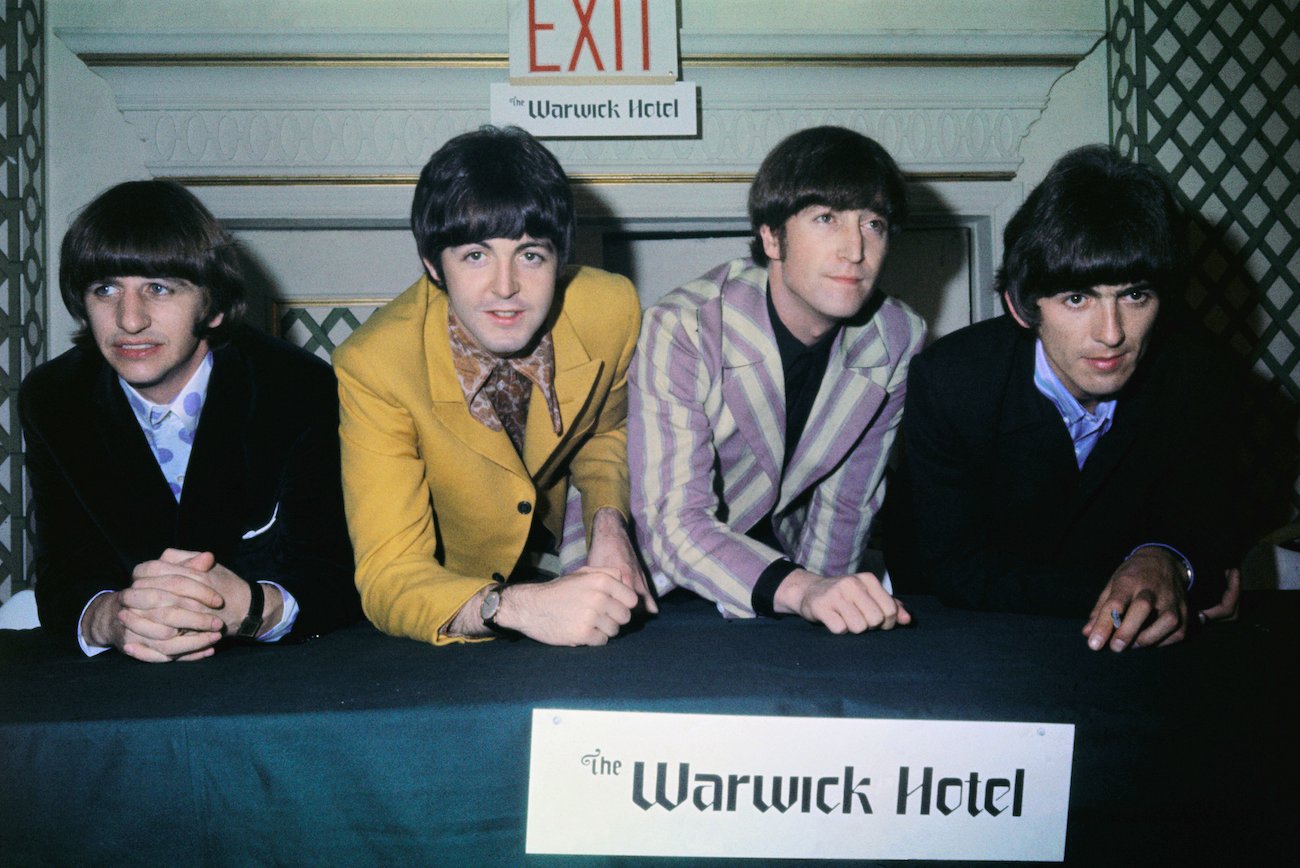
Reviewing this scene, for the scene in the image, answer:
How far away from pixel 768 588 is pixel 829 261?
16.0 inches

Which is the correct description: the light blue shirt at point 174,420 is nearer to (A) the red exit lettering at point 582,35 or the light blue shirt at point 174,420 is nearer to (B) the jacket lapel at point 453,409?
(B) the jacket lapel at point 453,409

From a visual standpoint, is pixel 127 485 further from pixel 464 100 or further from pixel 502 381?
pixel 464 100

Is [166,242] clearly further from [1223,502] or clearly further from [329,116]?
[1223,502]

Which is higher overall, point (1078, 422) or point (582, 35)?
point (582, 35)

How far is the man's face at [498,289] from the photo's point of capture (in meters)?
1.00

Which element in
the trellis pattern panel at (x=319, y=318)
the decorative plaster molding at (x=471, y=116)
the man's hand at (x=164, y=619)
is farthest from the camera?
the trellis pattern panel at (x=319, y=318)

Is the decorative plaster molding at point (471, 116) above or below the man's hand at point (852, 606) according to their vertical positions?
above

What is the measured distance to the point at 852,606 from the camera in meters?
0.84

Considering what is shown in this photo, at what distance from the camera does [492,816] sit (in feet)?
2.11

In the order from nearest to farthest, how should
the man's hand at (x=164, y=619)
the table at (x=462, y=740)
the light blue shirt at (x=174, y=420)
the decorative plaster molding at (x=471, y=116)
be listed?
the table at (x=462, y=740) → the man's hand at (x=164, y=619) → the light blue shirt at (x=174, y=420) → the decorative plaster molding at (x=471, y=116)

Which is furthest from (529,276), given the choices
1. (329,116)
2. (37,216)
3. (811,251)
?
(37,216)

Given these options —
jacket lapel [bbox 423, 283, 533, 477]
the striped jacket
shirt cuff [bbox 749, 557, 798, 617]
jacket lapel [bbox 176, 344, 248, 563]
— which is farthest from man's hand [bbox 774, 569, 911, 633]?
jacket lapel [bbox 176, 344, 248, 563]

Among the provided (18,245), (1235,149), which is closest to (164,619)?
(18,245)

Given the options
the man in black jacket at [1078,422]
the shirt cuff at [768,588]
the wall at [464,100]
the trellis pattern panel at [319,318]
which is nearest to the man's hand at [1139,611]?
the man in black jacket at [1078,422]
